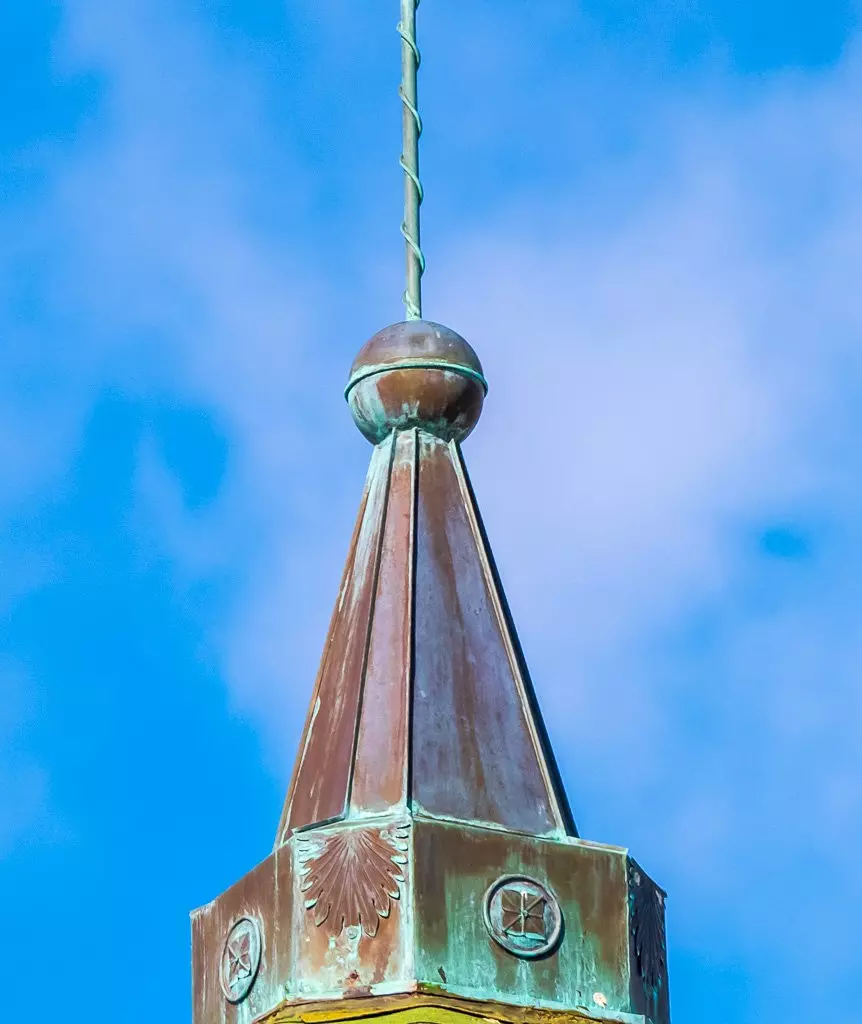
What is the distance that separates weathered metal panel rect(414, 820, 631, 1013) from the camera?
1328cm

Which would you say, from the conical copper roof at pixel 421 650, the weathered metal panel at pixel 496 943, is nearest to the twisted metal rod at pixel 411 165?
the conical copper roof at pixel 421 650

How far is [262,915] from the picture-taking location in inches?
547

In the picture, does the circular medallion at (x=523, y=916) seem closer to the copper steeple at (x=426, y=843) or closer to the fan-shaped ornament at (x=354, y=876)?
the copper steeple at (x=426, y=843)

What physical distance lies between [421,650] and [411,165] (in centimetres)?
378

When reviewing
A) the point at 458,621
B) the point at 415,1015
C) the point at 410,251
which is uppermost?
the point at 410,251

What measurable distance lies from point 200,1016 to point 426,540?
3.33m

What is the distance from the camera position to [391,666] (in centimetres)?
1481

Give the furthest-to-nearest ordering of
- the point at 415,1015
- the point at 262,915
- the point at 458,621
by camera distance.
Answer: the point at 458,621 → the point at 262,915 → the point at 415,1015

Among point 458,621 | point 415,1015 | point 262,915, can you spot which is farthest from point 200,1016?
point 458,621

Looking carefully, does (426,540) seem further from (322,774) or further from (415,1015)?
(415,1015)

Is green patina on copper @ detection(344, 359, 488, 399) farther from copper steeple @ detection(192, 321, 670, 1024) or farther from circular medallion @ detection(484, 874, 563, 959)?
circular medallion @ detection(484, 874, 563, 959)

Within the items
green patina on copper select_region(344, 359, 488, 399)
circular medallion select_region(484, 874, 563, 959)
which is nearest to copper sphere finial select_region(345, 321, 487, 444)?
green patina on copper select_region(344, 359, 488, 399)

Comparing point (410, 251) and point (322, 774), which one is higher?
point (410, 251)

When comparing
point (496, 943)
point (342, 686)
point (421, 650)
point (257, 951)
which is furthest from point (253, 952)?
point (421, 650)
